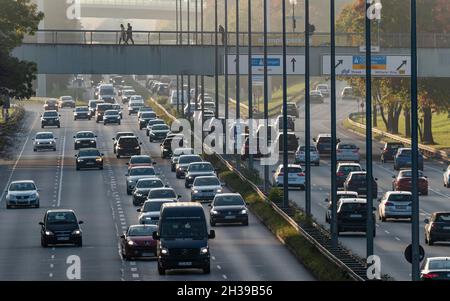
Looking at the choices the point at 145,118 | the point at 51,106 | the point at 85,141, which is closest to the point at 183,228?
the point at 85,141

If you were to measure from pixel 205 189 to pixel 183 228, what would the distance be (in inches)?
1067

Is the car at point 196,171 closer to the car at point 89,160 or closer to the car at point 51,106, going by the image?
the car at point 89,160

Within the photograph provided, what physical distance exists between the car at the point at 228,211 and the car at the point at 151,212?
317 cm

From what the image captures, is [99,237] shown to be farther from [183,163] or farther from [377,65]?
[377,65]

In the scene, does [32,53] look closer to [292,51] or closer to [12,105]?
[292,51]

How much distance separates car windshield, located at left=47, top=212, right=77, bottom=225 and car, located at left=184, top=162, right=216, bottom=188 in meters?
24.7

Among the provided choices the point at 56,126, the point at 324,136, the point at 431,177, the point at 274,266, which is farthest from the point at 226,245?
the point at 56,126

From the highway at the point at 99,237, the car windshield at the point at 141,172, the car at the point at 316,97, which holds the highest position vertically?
the car at the point at 316,97

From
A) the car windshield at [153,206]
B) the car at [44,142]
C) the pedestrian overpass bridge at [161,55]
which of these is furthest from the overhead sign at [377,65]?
the car windshield at [153,206]

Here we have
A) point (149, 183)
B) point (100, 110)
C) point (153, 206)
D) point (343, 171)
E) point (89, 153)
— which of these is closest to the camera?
point (153, 206)

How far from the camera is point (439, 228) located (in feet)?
195

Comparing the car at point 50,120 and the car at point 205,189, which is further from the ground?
the car at point 50,120

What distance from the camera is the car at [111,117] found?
147 m

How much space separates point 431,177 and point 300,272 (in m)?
46.1
